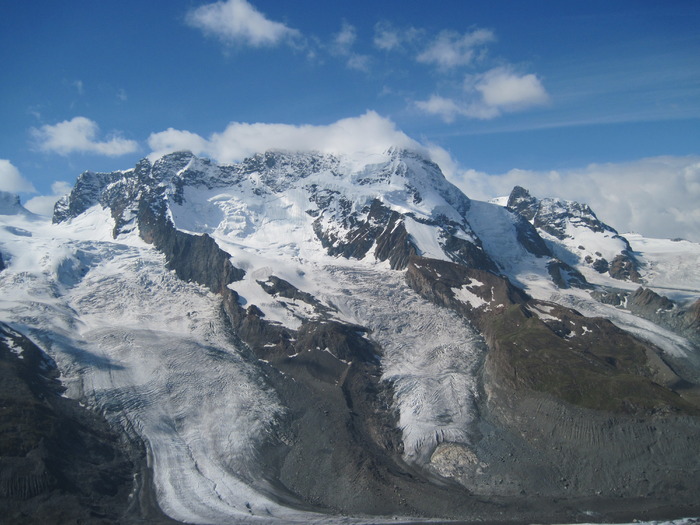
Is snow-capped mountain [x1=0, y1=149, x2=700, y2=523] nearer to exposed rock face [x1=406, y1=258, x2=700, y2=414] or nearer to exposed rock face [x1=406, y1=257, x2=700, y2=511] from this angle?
exposed rock face [x1=406, y1=257, x2=700, y2=511]

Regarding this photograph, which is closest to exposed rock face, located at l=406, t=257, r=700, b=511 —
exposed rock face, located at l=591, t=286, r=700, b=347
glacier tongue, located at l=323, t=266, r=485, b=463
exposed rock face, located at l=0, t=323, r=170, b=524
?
glacier tongue, located at l=323, t=266, r=485, b=463

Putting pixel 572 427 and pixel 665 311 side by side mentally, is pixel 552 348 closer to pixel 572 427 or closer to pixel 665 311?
pixel 572 427

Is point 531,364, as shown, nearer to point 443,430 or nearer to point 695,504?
point 443,430

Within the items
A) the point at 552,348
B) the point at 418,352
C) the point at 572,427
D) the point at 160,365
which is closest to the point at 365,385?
the point at 418,352

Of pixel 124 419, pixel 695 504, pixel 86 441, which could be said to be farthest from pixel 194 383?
pixel 695 504

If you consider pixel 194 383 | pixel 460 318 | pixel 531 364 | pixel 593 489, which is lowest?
pixel 593 489
